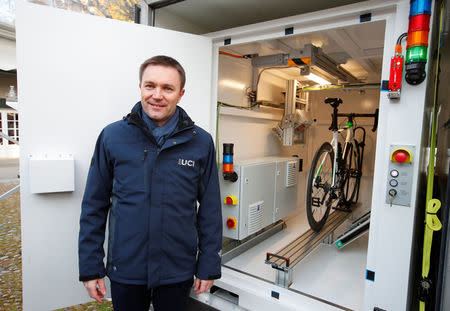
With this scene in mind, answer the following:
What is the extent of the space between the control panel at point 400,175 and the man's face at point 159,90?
127cm

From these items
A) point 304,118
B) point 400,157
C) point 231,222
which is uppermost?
point 304,118

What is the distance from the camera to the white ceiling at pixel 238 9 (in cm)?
230

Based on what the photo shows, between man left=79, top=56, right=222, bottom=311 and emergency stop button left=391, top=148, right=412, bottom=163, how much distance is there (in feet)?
3.56

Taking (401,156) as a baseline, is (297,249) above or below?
below

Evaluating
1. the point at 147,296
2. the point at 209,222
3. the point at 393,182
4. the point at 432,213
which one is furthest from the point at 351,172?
the point at 147,296

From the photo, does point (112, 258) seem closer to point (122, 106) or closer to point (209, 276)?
point (209, 276)

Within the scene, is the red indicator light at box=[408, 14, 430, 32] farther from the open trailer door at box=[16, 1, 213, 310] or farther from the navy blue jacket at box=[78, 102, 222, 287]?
the open trailer door at box=[16, 1, 213, 310]

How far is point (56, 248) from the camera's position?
182 centimetres

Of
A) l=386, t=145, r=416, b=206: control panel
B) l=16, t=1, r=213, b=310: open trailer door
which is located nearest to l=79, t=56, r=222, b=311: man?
l=16, t=1, r=213, b=310: open trailer door

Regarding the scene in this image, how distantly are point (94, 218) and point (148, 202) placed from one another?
31 cm

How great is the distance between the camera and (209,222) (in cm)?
150

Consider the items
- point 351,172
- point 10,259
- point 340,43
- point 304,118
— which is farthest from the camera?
point 351,172

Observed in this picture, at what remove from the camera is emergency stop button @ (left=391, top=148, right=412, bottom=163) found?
59.6 inches

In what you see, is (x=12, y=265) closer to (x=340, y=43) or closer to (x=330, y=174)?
(x=330, y=174)
